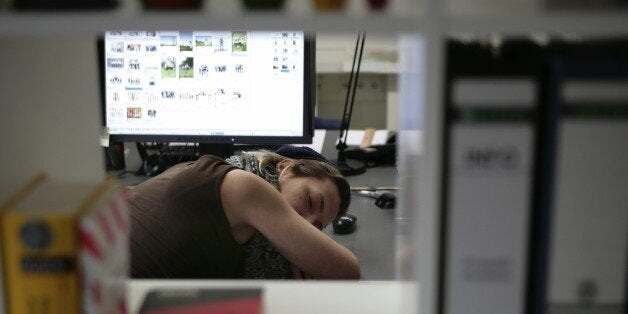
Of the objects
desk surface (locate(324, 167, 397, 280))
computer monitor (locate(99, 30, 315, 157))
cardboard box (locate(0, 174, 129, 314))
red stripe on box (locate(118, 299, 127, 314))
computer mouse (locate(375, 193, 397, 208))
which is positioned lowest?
desk surface (locate(324, 167, 397, 280))

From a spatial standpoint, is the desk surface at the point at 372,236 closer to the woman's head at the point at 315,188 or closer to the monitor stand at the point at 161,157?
the woman's head at the point at 315,188

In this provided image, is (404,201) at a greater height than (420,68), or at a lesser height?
lesser

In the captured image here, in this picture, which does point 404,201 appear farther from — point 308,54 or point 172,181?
point 308,54

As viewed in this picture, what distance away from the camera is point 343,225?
1827 mm

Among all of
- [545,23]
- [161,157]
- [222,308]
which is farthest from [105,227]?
[161,157]

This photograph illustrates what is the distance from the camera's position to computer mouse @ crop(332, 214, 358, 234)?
1827 millimetres

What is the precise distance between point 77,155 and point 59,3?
0.33 meters

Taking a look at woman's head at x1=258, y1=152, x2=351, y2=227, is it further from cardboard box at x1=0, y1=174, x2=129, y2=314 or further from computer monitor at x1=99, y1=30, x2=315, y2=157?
cardboard box at x1=0, y1=174, x2=129, y2=314

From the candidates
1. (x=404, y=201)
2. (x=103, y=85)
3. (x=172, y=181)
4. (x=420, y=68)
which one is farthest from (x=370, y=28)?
(x=103, y=85)

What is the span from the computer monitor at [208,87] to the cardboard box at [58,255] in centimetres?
119

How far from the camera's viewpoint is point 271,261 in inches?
64.8

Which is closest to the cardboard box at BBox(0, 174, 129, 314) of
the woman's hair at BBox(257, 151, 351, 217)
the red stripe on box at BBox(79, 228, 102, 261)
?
the red stripe on box at BBox(79, 228, 102, 261)

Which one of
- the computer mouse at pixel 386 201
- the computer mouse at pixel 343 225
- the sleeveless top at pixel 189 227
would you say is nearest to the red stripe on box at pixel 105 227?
the sleeveless top at pixel 189 227

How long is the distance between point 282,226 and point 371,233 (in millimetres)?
366
